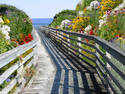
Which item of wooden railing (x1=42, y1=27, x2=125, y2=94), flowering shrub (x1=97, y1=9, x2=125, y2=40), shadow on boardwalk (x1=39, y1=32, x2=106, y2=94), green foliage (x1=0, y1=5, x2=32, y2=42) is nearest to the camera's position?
wooden railing (x1=42, y1=27, x2=125, y2=94)

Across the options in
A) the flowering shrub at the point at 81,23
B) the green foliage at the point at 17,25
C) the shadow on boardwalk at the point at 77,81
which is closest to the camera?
the shadow on boardwalk at the point at 77,81

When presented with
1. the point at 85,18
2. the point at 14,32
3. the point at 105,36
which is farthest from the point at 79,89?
the point at 85,18

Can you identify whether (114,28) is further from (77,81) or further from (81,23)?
(81,23)

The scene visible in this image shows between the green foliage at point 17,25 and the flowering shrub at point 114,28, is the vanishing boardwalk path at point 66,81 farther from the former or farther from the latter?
the green foliage at point 17,25

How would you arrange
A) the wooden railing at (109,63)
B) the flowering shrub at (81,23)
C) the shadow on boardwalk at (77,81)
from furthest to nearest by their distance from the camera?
the flowering shrub at (81,23) < the shadow on boardwalk at (77,81) < the wooden railing at (109,63)

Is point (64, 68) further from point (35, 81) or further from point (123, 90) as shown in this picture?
point (123, 90)

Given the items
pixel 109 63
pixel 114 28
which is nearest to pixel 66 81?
pixel 109 63

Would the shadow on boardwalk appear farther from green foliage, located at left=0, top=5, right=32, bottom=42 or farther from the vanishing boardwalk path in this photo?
green foliage, located at left=0, top=5, right=32, bottom=42

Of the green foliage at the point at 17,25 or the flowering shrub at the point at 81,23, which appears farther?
the flowering shrub at the point at 81,23

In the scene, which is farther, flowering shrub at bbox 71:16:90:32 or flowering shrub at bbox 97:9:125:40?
flowering shrub at bbox 71:16:90:32

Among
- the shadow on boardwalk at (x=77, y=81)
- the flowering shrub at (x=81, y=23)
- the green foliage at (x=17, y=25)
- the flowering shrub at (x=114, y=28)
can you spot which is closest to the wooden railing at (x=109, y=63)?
the shadow on boardwalk at (x=77, y=81)

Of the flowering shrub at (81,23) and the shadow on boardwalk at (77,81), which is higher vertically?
the flowering shrub at (81,23)

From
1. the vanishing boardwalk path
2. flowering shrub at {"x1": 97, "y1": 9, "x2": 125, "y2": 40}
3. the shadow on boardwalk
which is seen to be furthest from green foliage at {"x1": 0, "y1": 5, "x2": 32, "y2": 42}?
flowering shrub at {"x1": 97, "y1": 9, "x2": 125, "y2": 40}

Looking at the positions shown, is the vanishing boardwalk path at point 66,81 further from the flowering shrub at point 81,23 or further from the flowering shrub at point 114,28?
the flowering shrub at point 81,23
